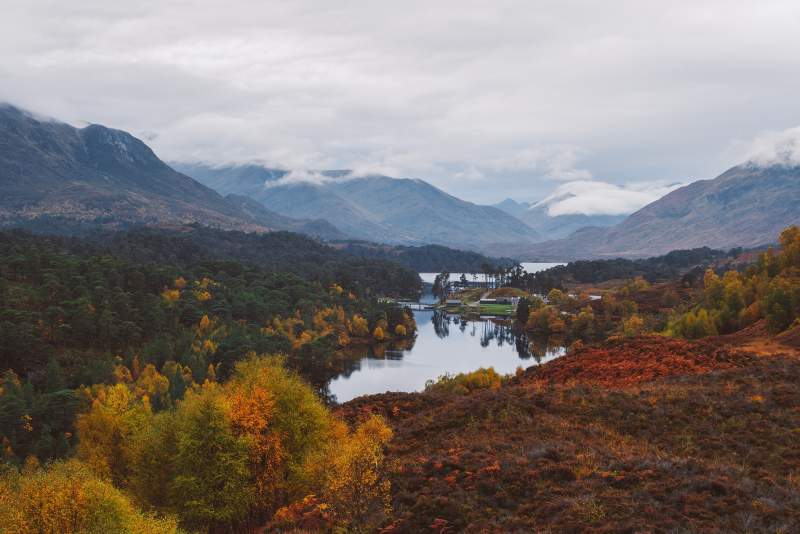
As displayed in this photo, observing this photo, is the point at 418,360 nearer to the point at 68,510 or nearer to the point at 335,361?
the point at 335,361

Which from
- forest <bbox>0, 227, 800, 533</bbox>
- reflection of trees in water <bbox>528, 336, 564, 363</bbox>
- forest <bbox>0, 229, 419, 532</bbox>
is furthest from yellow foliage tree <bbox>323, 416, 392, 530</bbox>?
reflection of trees in water <bbox>528, 336, 564, 363</bbox>

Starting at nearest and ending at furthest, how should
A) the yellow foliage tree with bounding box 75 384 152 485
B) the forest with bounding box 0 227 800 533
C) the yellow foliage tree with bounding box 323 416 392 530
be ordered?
1. the forest with bounding box 0 227 800 533
2. the yellow foliage tree with bounding box 323 416 392 530
3. the yellow foliage tree with bounding box 75 384 152 485

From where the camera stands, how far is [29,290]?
438 feet

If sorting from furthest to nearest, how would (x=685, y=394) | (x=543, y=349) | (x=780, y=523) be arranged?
(x=543, y=349)
(x=685, y=394)
(x=780, y=523)

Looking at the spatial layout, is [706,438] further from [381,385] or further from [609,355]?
[381,385]

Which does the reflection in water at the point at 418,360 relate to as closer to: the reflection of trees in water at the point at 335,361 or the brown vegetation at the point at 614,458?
the reflection of trees in water at the point at 335,361

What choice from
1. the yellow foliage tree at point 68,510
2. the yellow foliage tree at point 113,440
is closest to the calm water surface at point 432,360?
the yellow foliage tree at point 113,440

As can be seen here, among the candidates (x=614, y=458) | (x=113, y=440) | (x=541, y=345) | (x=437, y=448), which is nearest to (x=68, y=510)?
(x=437, y=448)

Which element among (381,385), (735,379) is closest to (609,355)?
(735,379)

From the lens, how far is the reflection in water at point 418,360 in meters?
124

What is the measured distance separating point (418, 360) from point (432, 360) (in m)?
3.52

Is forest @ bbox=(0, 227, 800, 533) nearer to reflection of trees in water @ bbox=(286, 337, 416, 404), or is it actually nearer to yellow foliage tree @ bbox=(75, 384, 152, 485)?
yellow foliage tree @ bbox=(75, 384, 152, 485)

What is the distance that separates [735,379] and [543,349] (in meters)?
107

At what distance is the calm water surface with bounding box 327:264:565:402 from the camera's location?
405 ft
